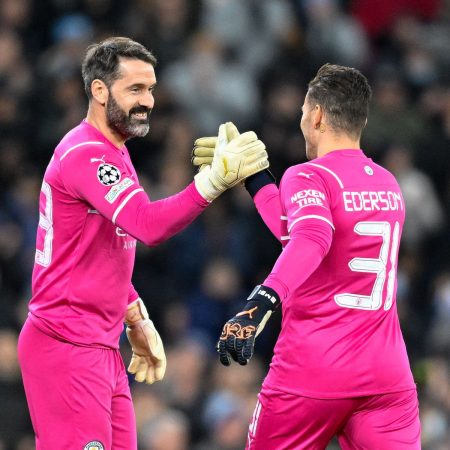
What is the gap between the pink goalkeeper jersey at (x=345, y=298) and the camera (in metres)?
5.20

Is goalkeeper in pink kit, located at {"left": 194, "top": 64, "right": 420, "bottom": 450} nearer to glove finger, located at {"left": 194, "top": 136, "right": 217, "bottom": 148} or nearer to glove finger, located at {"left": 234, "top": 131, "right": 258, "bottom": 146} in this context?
glove finger, located at {"left": 234, "top": 131, "right": 258, "bottom": 146}

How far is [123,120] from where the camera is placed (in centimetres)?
563

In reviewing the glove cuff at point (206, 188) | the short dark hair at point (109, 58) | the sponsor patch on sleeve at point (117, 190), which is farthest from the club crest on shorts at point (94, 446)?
the short dark hair at point (109, 58)

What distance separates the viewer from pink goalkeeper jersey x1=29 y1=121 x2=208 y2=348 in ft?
17.5

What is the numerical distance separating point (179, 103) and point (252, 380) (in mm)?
2892

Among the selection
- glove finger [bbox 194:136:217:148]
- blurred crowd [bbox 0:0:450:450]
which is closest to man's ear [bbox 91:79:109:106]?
glove finger [bbox 194:136:217:148]

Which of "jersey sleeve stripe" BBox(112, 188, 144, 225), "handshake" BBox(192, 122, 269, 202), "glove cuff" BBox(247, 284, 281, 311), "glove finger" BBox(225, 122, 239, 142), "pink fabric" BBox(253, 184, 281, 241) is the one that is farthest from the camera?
"glove finger" BBox(225, 122, 239, 142)

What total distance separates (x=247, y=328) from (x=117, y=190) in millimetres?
976

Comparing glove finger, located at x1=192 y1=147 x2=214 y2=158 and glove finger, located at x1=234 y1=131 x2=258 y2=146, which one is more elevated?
glove finger, located at x1=234 y1=131 x2=258 y2=146

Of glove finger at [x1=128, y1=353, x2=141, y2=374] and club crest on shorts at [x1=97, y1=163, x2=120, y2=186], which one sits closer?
club crest on shorts at [x1=97, y1=163, x2=120, y2=186]

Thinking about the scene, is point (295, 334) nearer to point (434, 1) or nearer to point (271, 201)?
point (271, 201)

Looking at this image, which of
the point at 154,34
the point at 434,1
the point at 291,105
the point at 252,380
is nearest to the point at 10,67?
the point at 154,34

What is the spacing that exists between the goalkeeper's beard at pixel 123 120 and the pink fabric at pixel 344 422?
1.38 metres

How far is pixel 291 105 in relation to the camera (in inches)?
446
